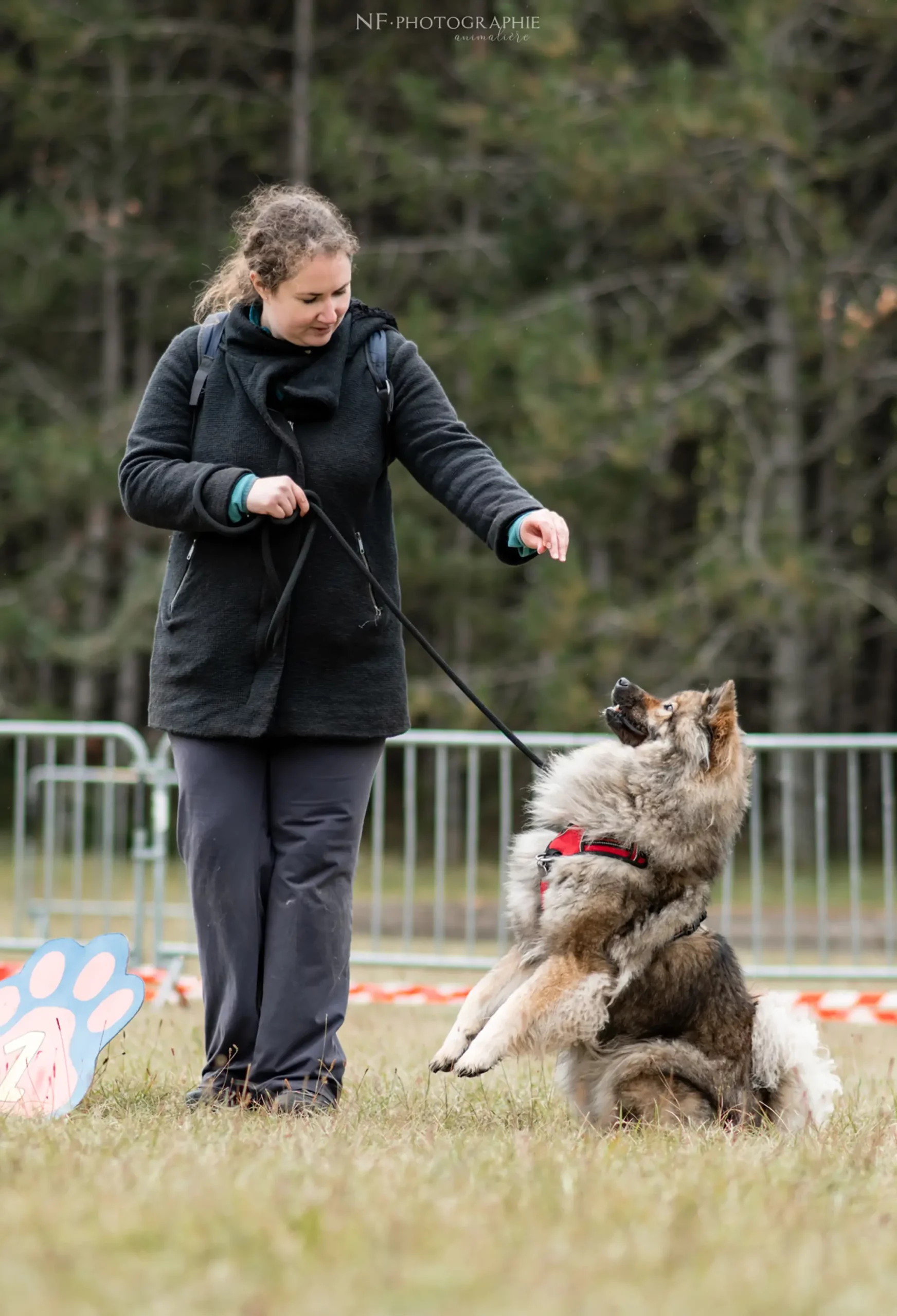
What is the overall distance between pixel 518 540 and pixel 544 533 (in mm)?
92

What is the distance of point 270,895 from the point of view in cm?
413

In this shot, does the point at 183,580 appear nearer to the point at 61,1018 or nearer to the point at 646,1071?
the point at 61,1018

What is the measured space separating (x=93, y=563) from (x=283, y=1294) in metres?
16.5

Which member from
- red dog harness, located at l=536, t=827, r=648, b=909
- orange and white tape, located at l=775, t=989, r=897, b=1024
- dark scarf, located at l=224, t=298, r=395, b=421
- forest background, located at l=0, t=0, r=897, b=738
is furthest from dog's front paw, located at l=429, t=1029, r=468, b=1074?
forest background, located at l=0, t=0, r=897, b=738

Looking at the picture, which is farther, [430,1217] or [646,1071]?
[646,1071]

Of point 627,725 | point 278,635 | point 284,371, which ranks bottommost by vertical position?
point 627,725

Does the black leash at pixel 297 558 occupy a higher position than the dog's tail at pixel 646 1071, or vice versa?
the black leash at pixel 297 558

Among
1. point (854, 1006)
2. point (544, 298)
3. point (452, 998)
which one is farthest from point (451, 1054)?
point (544, 298)

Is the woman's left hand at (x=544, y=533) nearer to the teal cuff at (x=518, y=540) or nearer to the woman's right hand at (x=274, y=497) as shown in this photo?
the teal cuff at (x=518, y=540)

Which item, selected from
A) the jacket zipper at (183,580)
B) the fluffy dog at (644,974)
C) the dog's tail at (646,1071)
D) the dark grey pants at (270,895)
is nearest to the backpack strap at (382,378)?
the jacket zipper at (183,580)

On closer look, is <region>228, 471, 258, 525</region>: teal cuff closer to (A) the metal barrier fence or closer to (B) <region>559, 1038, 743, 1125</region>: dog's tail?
(B) <region>559, 1038, 743, 1125</region>: dog's tail

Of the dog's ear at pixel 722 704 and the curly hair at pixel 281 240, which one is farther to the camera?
the dog's ear at pixel 722 704

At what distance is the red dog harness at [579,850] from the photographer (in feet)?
13.1

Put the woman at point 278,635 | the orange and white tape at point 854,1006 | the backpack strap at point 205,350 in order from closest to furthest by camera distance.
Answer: the woman at point 278,635 < the backpack strap at point 205,350 < the orange and white tape at point 854,1006
